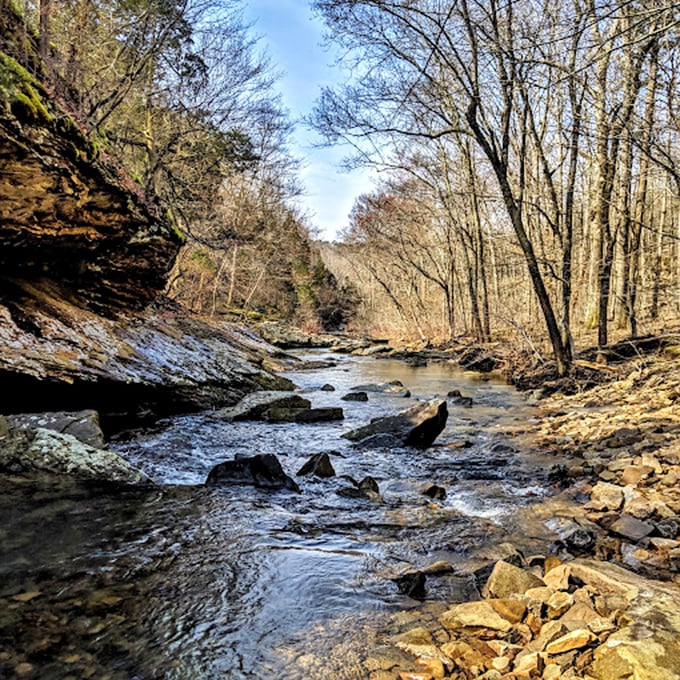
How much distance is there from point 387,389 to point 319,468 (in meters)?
6.14

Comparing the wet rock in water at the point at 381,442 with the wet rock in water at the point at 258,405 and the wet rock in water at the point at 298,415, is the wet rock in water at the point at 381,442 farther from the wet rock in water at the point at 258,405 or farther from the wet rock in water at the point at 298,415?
the wet rock in water at the point at 258,405

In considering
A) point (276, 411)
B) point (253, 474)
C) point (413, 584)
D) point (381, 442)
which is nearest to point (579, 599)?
point (413, 584)

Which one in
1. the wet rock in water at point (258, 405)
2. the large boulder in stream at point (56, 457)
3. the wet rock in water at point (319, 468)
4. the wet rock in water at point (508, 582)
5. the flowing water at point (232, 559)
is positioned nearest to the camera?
the flowing water at point (232, 559)

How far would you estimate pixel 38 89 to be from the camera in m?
5.32

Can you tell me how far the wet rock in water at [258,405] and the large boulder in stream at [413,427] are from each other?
158 cm

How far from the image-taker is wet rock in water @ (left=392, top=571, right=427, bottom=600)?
2.65 metres

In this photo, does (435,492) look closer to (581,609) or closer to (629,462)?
(629,462)

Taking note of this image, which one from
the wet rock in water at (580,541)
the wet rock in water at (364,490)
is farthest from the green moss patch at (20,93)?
the wet rock in water at (580,541)

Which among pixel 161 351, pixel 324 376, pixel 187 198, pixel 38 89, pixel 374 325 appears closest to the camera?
pixel 38 89

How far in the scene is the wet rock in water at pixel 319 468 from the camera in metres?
4.92

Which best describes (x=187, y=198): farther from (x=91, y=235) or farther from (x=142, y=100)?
(x=91, y=235)

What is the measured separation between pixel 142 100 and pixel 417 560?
49.3 feet

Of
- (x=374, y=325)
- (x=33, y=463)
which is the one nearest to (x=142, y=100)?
(x=33, y=463)

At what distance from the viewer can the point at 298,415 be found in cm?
777
